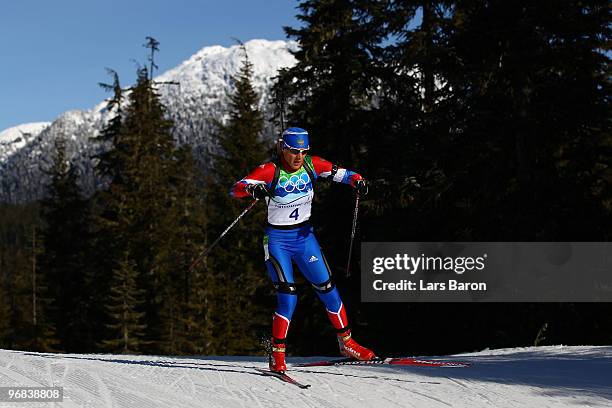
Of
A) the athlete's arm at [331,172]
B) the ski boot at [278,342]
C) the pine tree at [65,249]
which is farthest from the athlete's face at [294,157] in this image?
the pine tree at [65,249]

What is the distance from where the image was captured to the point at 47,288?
38.1 m

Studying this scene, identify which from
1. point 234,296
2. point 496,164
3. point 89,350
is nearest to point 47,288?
point 89,350

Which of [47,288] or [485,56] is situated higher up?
[485,56]

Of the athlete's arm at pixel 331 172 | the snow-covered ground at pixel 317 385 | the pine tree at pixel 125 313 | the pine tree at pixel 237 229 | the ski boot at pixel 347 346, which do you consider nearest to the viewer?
the snow-covered ground at pixel 317 385

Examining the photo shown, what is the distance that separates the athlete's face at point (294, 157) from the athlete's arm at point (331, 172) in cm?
41

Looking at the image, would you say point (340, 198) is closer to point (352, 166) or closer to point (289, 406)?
point (352, 166)

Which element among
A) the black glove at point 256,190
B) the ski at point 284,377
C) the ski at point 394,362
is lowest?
the ski at point 394,362

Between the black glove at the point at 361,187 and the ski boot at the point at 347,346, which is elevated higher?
the black glove at the point at 361,187

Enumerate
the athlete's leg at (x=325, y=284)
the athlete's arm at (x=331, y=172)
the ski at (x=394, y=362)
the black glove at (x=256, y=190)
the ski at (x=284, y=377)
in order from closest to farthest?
the ski at (x=284, y=377) < the black glove at (x=256, y=190) < the athlete's leg at (x=325, y=284) < the athlete's arm at (x=331, y=172) < the ski at (x=394, y=362)

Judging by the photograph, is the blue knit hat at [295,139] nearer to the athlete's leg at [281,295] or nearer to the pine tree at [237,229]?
the athlete's leg at [281,295]

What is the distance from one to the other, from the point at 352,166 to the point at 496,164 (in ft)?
19.5
